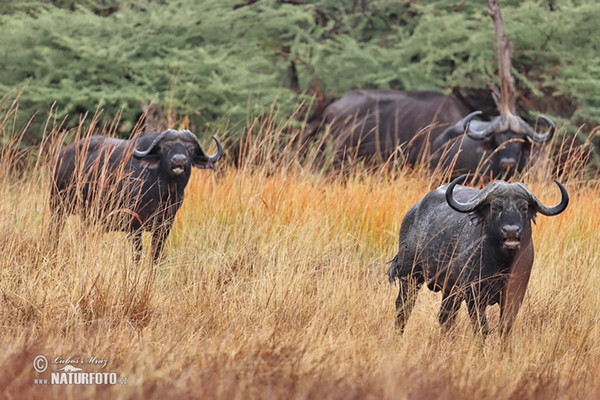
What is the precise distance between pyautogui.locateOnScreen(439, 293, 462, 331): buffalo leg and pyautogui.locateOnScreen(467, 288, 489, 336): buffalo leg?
0.09 metres

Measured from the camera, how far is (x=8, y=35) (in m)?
11.9

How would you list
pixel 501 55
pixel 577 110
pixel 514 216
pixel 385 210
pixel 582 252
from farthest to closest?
pixel 577 110, pixel 501 55, pixel 385 210, pixel 582 252, pixel 514 216

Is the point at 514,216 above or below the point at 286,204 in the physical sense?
above

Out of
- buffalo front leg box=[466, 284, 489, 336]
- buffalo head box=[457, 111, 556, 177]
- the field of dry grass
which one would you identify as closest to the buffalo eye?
buffalo front leg box=[466, 284, 489, 336]

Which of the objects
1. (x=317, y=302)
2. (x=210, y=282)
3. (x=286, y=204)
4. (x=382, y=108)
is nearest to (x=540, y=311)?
(x=317, y=302)

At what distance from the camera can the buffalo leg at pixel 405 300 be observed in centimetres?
488

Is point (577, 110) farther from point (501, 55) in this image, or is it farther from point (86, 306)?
point (86, 306)

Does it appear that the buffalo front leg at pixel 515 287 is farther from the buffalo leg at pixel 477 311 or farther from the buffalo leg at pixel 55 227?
the buffalo leg at pixel 55 227

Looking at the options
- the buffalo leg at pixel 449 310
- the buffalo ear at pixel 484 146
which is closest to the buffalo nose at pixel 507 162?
the buffalo ear at pixel 484 146

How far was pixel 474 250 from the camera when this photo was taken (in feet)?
14.7

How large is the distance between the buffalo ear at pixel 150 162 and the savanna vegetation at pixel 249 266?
43 cm

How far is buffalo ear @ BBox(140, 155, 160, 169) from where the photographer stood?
6.70 m

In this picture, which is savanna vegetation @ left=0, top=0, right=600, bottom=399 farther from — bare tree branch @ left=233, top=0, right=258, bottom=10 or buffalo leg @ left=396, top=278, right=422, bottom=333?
bare tree branch @ left=233, top=0, right=258, bottom=10

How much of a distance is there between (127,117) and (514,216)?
857 cm
